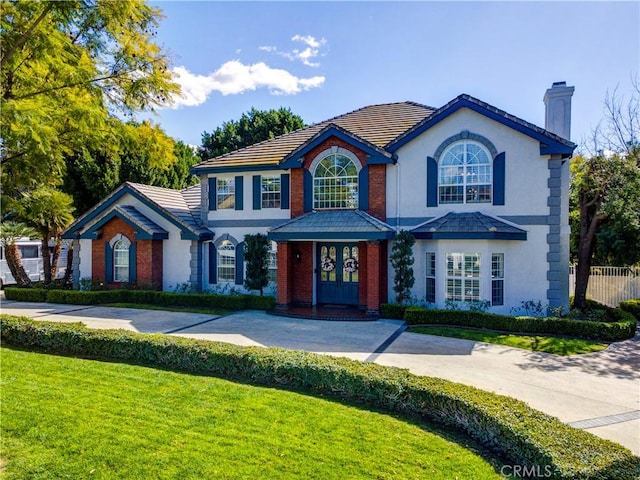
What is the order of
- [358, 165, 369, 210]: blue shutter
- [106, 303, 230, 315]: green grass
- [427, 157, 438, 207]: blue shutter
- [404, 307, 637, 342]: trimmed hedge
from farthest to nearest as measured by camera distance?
[358, 165, 369, 210]: blue shutter < [106, 303, 230, 315]: green grass < [427, 157, 438, 207]: blue shutter < [404, 307, 637, 342]: trimmed hedge

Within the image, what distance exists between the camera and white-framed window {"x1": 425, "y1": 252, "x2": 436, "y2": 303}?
51.7ft

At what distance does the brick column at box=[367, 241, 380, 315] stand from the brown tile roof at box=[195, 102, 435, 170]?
477 centimetres

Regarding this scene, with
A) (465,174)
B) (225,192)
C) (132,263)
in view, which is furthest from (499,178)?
(132,263)

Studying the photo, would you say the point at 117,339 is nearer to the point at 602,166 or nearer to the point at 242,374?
the point at 242,374

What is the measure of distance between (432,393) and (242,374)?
4007 millimetres

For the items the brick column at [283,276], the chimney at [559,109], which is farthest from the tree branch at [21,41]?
the chimney at [559,109]

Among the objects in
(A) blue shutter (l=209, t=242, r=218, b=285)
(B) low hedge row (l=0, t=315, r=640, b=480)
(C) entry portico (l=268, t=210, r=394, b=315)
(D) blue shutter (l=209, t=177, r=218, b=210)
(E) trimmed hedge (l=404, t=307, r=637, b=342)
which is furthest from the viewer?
(D) blue shutter (l=209, t=177, r=218, b=210)

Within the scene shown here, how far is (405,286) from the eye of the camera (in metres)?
15.8

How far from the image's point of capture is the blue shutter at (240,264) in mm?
19266

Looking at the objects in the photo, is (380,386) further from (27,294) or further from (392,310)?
(27,294)

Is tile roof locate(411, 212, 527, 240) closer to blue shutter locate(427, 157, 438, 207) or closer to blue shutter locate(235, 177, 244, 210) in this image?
blue shutter locate(427, 157, 438, 207)

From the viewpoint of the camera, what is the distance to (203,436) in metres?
5.93

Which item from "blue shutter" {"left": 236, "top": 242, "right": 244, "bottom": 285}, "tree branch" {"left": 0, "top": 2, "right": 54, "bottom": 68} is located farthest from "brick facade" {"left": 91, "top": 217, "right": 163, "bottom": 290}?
"tree branch" {"left": 0, "top": 2, "right": 54, "bottom": 68}

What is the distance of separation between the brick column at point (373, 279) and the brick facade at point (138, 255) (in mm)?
10632
